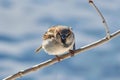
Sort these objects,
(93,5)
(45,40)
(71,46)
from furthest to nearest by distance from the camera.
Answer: (45,40) → (71,46) → (93,5)

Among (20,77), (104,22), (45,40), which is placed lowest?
(20,77)

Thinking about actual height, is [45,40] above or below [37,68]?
above

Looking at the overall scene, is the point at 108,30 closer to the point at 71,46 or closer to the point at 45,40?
the point at 71,46

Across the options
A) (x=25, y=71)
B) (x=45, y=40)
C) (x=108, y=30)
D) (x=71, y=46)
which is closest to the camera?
(x=25, y=71)

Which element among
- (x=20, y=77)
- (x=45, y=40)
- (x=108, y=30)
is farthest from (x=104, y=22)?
(x=45, y=40)

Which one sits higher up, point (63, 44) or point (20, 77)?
point (63, 44)

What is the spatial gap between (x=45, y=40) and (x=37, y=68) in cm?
119

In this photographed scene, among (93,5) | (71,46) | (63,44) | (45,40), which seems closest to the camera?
(93,5)

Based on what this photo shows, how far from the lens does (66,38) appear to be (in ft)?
6.67

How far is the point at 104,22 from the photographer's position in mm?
1581

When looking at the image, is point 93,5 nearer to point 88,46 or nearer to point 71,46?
point 88,46

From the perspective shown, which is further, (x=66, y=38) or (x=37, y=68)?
(x=66, y=38)

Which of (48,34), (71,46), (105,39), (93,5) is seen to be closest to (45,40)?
(48,34)

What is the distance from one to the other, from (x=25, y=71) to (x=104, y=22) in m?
0.55
